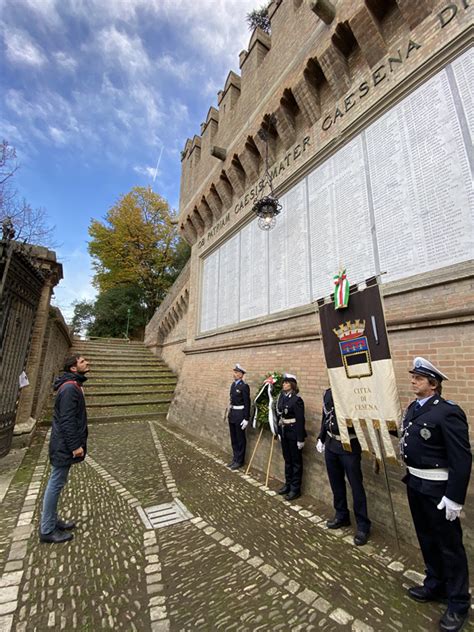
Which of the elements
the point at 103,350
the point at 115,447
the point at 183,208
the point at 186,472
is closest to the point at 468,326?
the point at 186,472

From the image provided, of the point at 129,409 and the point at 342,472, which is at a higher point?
the point at 129,409

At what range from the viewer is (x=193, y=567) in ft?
9.35

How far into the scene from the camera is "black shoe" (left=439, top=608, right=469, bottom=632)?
2121mm

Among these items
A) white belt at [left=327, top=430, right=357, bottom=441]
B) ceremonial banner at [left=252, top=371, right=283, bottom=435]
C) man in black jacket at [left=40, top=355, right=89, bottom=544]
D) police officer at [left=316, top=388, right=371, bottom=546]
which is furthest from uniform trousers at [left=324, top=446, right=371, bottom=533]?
man in black jacket at [left=40, top=355, right=89, bottom=544]

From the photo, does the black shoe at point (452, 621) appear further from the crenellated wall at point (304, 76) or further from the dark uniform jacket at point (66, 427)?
the crenellated wall at point (304, 76)

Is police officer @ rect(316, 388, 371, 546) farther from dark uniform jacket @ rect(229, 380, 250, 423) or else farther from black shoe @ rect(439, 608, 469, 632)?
dark uniform jacket @ rect(229, 380, 250, 423)

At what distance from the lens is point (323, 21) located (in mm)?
5395

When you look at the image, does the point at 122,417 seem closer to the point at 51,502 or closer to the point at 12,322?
the point at 12,322

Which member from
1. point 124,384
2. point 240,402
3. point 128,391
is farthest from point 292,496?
point 124,384

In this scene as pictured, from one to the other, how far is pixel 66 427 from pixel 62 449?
267mm

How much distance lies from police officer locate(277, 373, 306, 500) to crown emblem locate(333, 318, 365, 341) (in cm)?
144

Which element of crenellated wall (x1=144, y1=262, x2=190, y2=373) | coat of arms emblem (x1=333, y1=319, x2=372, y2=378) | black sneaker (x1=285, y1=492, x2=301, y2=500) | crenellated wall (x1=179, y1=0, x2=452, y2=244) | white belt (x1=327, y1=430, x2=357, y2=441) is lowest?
black sneaker (x1=285, y1=492, x2=301, y2=500)

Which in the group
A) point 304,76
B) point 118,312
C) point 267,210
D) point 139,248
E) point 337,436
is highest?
point 139,248

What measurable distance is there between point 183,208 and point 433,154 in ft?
33.8
